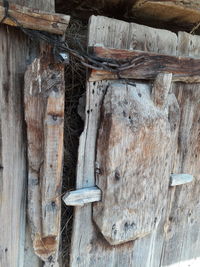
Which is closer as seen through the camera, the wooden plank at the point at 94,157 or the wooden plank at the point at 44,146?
the wooden plank at the point at 44,146

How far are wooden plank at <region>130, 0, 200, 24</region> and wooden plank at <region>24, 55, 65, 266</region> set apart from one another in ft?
1.48

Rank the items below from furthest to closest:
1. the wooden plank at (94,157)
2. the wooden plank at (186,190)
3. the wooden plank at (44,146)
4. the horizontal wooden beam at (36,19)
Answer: the wooden plank at (186,190)
the wooden plank at (94,157)
the wooden plank at (44,146)
the horizontal wooden beam at (36,19)

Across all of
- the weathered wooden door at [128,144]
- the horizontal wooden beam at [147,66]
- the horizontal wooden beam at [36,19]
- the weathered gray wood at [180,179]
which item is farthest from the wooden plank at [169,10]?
the weathered gray wood at [180,179]

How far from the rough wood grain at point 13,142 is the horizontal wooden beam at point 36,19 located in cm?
6

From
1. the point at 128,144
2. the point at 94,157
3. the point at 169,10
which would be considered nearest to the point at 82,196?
the point at 94,157

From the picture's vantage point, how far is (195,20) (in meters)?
1.16

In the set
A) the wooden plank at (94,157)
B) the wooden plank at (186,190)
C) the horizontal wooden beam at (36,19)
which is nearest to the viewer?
the horizontal wooden beam at (36,19)

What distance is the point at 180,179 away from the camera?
1.24 m

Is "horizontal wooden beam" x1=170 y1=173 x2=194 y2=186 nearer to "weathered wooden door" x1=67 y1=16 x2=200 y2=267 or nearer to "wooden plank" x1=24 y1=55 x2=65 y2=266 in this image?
"weathered wooden door" x1=67 y1=16 x2=200 y2=267

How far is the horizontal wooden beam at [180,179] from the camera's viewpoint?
1.22 metres

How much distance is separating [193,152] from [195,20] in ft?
2.14

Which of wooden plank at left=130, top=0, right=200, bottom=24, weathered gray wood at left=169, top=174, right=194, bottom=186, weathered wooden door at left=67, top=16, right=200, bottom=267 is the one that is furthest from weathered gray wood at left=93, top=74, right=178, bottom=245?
wooden plank at left=130, top=0, right=200, bottom=24

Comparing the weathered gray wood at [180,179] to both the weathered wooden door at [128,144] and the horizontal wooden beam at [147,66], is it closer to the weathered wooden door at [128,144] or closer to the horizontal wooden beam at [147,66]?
the weathered wooden door at [128,144]

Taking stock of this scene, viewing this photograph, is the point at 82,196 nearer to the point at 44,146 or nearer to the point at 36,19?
the point at 44,146
